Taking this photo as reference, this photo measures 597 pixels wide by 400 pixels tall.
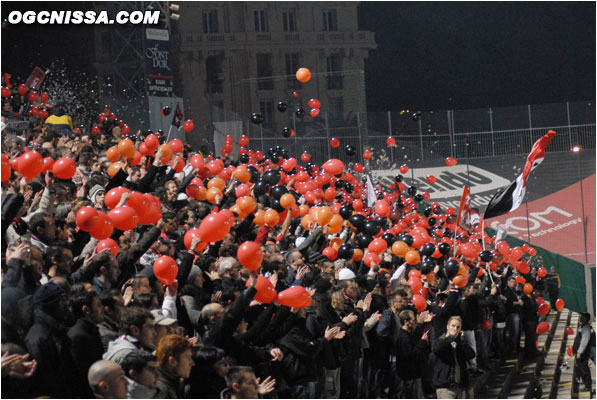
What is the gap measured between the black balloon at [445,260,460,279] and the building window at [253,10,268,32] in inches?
1135

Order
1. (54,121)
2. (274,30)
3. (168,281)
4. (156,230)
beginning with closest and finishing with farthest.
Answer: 1. (168,281)
2. (156,230)
3. (54,121)
4. (274,30)

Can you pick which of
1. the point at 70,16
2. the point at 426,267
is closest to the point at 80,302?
the point at 426,267

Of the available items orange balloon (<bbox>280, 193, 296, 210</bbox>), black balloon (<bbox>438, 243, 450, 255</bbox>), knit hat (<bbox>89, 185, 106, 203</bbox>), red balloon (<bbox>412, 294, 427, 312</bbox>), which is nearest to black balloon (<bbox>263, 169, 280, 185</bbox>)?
orange balloon (<bbox>280, 193, 296, 210</bbox>)

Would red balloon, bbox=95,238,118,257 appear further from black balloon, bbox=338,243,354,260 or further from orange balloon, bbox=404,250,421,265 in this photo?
orange balloon, bbox=404,250,421,265

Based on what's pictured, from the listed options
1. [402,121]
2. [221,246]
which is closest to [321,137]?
[402,121]

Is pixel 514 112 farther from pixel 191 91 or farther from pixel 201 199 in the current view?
pixel 201 199

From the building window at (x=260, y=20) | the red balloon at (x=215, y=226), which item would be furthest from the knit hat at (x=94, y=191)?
the building window at (x=260, y=20)

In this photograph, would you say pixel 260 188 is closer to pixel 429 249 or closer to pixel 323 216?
pixel 323 216

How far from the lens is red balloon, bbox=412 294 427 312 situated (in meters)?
10.6

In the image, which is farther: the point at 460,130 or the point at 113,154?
the point at 460,130

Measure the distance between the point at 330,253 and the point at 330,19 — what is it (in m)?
30.8

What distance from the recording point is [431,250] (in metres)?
13.0

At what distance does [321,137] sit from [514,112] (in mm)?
6340

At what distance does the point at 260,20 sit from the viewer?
3988 centimetres
